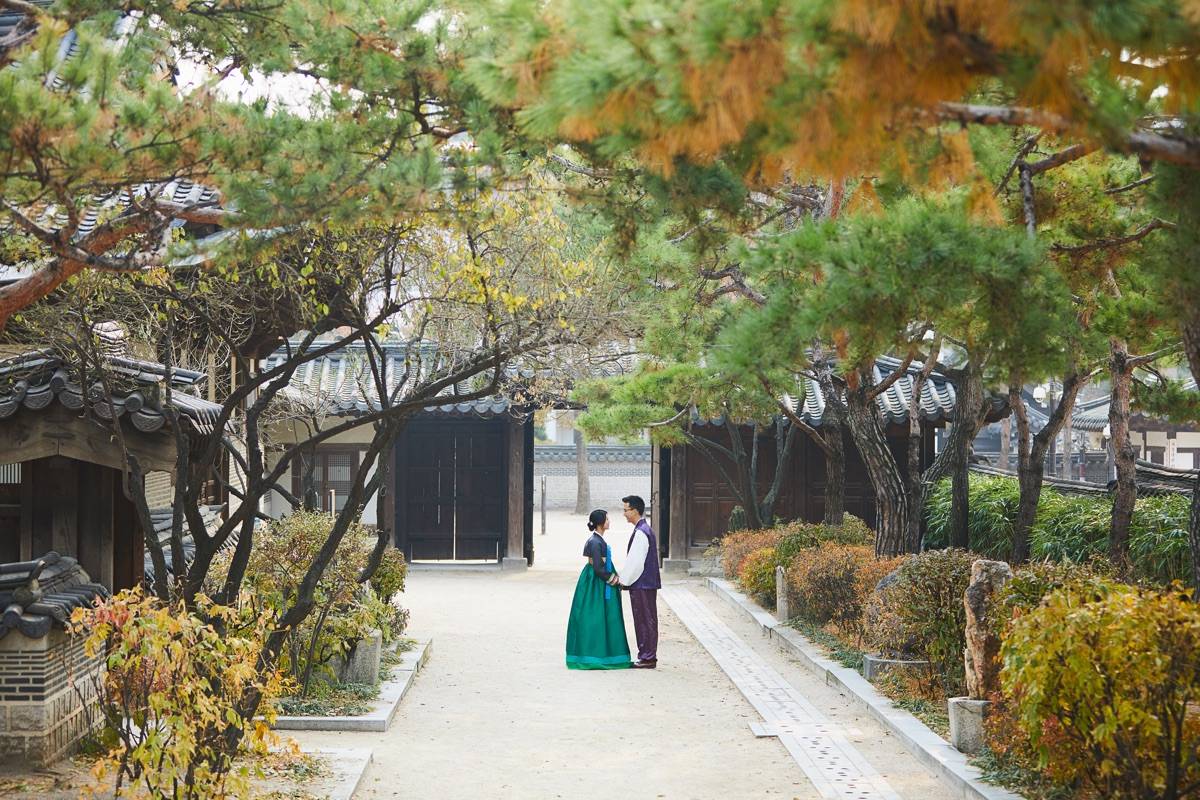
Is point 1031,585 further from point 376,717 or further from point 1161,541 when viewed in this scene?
point 376,717

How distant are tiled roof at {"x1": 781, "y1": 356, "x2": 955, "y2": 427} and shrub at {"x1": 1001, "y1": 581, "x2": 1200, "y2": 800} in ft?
45.7

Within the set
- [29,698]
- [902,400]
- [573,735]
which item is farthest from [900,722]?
[902,400]

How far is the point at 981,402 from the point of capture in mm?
12164

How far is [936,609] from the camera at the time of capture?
9.48m

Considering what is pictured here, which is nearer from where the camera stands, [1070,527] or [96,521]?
[96,521]

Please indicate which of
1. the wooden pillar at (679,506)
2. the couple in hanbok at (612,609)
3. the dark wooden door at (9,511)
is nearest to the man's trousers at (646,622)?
the couple in hanbok at (612,609)

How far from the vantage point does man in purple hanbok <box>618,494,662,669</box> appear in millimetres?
12570

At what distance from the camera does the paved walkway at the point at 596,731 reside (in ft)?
25.6

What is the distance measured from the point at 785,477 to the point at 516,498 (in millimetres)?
4806

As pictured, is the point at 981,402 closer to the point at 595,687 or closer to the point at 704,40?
the point at 595,687

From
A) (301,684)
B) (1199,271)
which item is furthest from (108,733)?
(1199,271)

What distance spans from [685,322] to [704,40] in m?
10.6

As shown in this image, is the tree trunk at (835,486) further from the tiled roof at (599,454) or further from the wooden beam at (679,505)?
the tiled roof at (599,454)

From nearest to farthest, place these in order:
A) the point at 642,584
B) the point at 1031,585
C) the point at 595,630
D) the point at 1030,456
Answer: the point at 1031,585
the point at 1030,456
the point at 595,630
the point at 642,584
